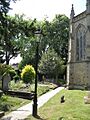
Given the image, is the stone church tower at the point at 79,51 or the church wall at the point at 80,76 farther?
the stone church tower at the point at 79,51

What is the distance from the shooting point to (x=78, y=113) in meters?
17.1

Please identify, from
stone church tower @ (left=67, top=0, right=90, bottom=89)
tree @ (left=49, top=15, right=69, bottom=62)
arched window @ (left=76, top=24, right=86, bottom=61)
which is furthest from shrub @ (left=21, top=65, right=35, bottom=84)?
tree @ (left=49, top=15, right=69, bottom=62)

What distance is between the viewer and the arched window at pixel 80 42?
133ft

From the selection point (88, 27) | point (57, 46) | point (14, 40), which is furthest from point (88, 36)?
point (57, 46)

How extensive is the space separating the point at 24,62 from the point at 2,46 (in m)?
Answer: 52.5

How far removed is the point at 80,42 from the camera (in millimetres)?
41312

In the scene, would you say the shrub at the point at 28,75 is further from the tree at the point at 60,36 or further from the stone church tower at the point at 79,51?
the tree at the point at 60,36

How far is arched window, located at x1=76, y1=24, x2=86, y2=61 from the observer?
40434mm

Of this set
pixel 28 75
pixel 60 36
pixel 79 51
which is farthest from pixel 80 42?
pixel 60 36

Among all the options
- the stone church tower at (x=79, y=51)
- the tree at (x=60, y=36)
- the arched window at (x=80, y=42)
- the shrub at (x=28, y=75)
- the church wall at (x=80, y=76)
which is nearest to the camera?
the church wall at (x=80, y=76)

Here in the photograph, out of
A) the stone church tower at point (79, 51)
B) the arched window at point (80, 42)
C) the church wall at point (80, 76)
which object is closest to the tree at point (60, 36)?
the stone church tower at point (79, 51)

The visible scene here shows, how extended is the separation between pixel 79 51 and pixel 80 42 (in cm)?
119

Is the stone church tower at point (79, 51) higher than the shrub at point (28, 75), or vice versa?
the stone church tower at point (79, 51)

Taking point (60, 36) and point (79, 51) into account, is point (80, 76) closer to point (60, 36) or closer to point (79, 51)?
point (79, 51)
